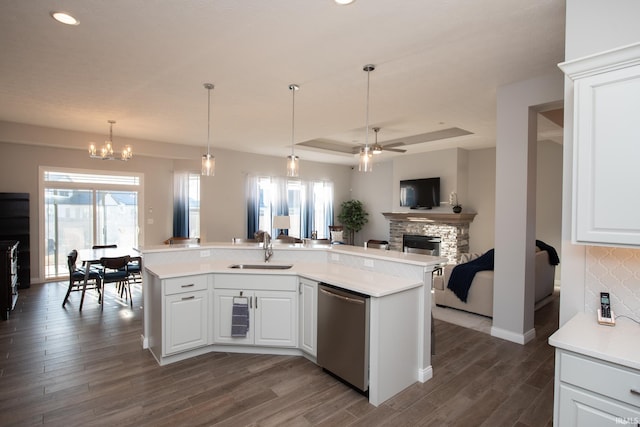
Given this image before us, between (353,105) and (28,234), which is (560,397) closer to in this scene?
(353,105)

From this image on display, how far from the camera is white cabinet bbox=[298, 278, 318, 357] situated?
3129 millimetres

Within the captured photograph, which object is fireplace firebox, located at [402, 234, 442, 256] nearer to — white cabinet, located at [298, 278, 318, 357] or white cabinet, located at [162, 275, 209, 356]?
white cabinet, located at [298, 278, 318, 357]

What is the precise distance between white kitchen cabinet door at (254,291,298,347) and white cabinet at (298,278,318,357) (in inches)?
3.3

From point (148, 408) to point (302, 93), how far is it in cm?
356

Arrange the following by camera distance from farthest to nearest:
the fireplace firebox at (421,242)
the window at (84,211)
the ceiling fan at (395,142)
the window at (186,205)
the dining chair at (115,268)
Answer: the fireplace firebox at (421,242)
the window at (186,205)
the window at (84,211)
the ceiling fan at (395,142)
the dining chair at (115,268)

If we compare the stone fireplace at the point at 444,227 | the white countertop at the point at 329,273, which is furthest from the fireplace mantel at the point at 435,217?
the white countertop at the point at 329,273

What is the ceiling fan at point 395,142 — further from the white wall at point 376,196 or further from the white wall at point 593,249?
the white wall at point 593,249

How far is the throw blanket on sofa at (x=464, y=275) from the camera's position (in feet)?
15.1

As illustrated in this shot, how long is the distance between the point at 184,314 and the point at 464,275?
368 cm

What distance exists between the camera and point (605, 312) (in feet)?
6.00

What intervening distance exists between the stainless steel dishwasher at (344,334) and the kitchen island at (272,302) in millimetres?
114

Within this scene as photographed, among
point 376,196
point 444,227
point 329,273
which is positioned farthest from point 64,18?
point 376,196

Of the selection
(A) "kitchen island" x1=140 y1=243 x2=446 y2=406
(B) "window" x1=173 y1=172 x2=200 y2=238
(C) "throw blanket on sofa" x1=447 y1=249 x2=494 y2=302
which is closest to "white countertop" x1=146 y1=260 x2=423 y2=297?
(A) "kitchen island" x1=140 y1=243 x2=446 y2=406

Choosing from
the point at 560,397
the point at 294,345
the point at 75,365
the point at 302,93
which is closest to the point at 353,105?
the point at 302,93
